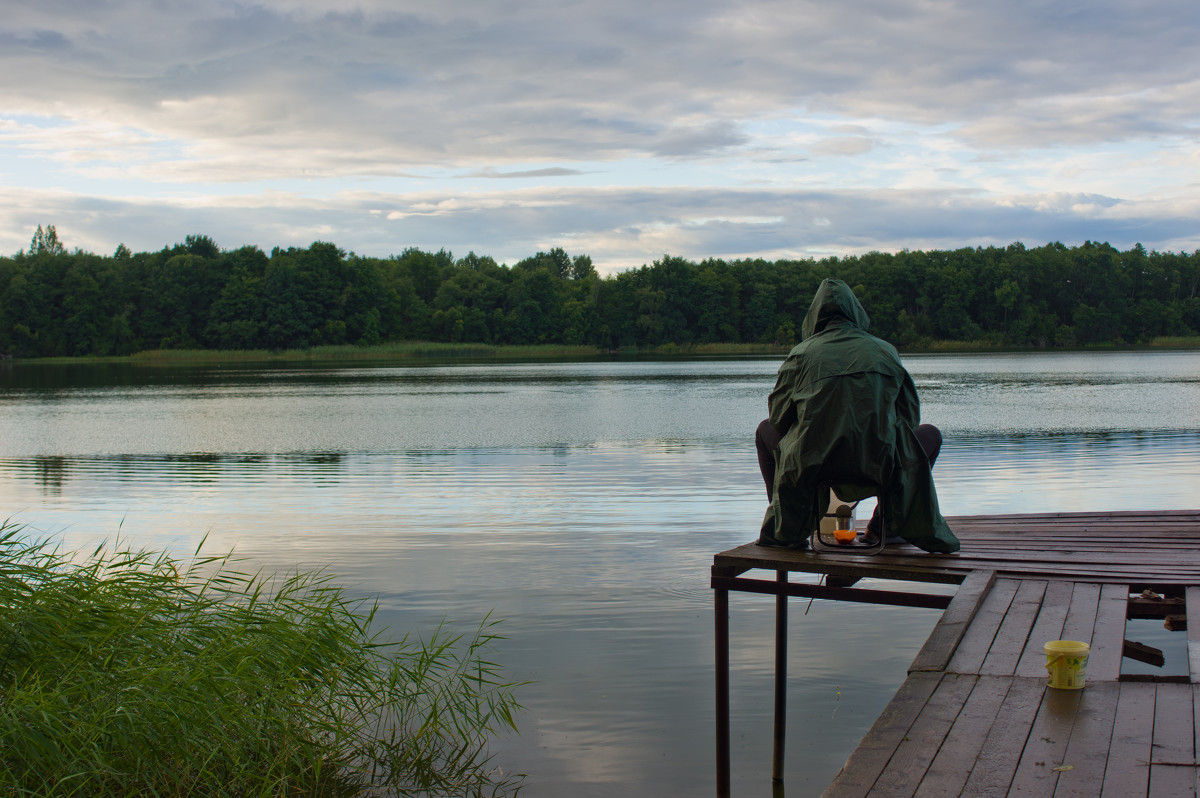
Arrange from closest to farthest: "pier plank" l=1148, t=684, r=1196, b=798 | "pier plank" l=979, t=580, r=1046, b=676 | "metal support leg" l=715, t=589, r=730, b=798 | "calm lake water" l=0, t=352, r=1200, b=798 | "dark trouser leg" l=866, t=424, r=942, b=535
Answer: "pier plank" l=1148, t=684, r=1196, b=798 < "pier plank" l=979, t=580, r=1046, b=676 < "dark trouser leg" l=866, t=424, r=942, b=535 < "metal support leg" l=715, t=589, r=730, b=798 < "calm lake water" l=0, t=352, r=1200, b=798

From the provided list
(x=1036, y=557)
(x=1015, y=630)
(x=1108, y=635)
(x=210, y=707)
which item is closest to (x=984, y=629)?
(x=1015, y=630)

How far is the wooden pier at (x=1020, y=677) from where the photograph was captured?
7.39ft

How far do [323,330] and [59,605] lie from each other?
8801 centimetres

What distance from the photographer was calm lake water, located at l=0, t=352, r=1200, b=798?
4.72 meters

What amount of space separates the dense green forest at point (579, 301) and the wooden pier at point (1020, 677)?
82678mm

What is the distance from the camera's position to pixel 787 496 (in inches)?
155

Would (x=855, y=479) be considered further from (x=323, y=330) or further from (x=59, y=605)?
(x=323, y=330)

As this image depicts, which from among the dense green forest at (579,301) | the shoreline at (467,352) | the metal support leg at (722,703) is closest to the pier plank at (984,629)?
the metal support leg at (722,703)

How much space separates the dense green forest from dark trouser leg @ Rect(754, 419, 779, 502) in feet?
272

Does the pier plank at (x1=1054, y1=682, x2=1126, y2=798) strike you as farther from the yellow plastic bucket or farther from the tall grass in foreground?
the tall grass in foreground

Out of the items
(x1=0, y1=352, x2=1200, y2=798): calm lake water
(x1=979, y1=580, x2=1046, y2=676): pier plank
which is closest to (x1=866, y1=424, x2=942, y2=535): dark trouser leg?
(x1=979, y1=580, x2=1046, y2=676): pier plank

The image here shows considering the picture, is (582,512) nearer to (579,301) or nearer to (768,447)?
(768,447)

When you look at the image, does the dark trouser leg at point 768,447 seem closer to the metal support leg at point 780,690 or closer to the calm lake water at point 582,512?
the metal support leg at point 780,690

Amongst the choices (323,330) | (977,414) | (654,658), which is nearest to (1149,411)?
(977,414)
